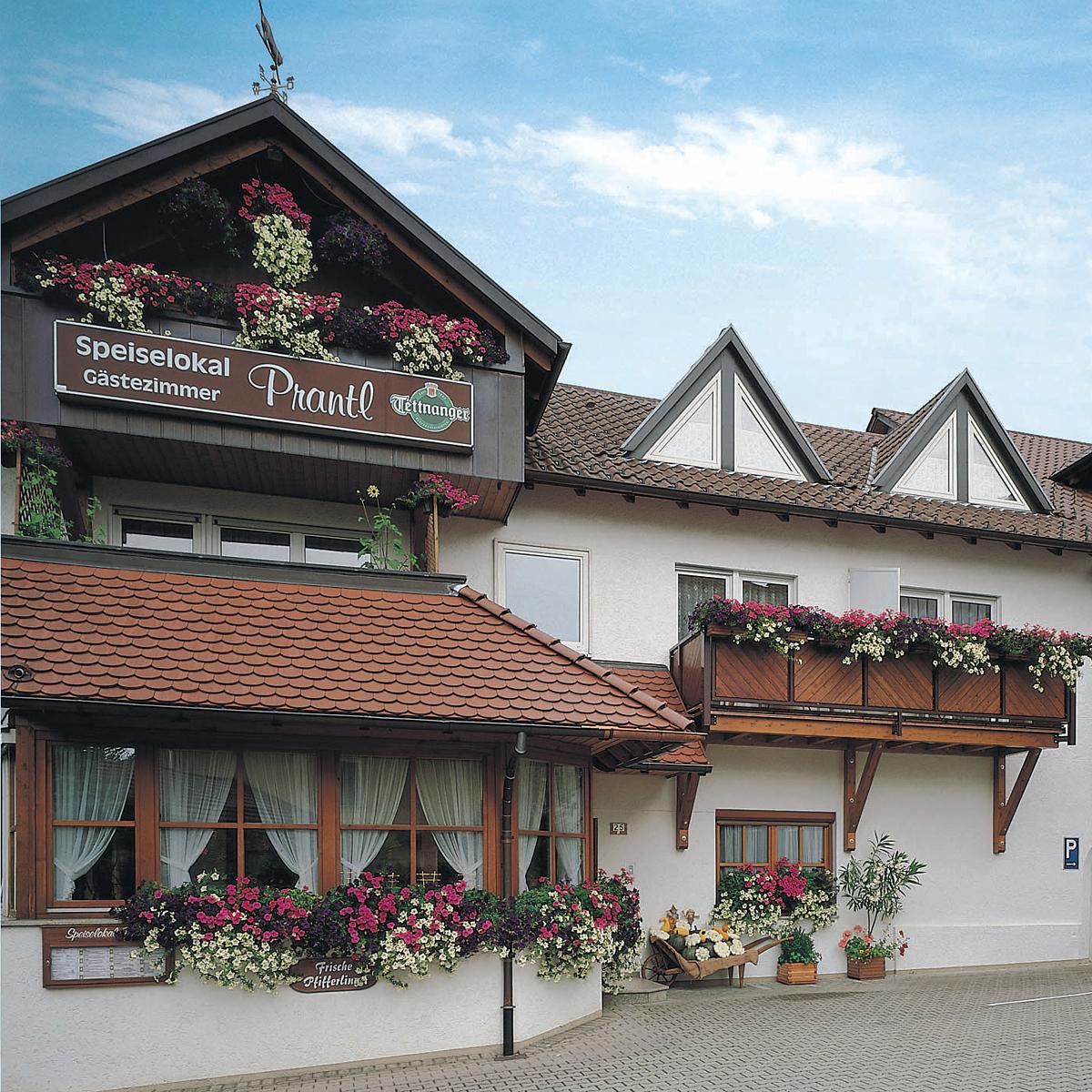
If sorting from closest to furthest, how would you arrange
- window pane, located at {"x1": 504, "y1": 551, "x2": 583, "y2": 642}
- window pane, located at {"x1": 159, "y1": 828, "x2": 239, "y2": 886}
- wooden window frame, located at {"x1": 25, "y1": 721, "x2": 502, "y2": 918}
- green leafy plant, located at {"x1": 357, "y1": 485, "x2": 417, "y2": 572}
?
wooden window frame, located at {"x1": 25, "y1": 721, "x2": 502, "y2": 918} < window pane, located at {"x1": 159, "y1": 828, "x2": 239, "y2": 886} < green leafy plant, located at {"x1": 357, "y1": 485, "x2": 417, "y2": 572} < window pane, located at {"x1": 504, "y1": 551, "x2": 583, "y2": 642}

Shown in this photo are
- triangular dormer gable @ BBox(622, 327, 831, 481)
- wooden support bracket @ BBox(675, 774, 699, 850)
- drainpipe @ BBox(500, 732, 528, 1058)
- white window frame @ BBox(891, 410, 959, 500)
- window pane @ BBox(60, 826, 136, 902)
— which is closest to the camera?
window pane @ BBox(60, 826, 136, 902)

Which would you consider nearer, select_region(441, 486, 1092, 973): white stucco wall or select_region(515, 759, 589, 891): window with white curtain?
select_region(515, 759, 589, 891): window with white curtain

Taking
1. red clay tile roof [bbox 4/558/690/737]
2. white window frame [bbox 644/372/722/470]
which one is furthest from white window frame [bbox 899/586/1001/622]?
red clay tile roof [bbox 4/558/690/737]

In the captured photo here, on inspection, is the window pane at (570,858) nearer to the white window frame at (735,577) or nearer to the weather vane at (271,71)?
the white window frame at (735,577)

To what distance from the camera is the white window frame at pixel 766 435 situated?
16391 mm

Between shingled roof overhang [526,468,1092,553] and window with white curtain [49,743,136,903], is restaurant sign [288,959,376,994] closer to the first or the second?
window with white curtain [49,743,136,903]

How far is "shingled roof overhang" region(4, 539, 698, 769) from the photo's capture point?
9586 millimetres

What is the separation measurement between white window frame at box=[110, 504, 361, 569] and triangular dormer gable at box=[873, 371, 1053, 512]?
8.62 meters

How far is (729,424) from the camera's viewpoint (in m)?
16.4

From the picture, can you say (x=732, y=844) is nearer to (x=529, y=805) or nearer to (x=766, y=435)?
(x=529, y=805)

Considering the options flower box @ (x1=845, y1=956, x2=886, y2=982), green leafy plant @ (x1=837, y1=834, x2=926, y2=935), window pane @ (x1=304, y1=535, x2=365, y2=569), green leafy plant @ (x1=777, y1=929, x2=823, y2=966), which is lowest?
flower box @ (x1=845, y1=956, x2=886, y2=982)

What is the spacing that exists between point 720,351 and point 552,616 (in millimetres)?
4696

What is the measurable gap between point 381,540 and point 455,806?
148 inches

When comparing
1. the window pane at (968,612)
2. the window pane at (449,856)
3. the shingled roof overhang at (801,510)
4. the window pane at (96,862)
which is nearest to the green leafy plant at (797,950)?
the window pane at (968,612)
